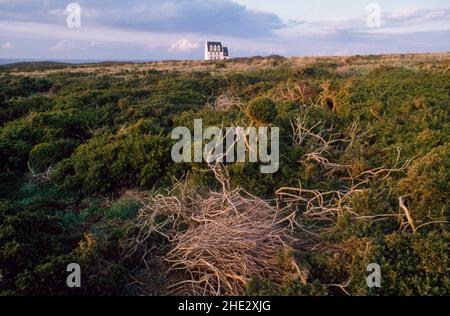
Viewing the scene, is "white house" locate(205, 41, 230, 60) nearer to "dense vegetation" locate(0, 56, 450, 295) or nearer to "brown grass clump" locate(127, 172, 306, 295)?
"dense vegetation" locate(0, 56, 450, 295)

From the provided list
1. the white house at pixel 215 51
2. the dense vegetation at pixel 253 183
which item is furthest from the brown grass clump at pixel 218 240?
the white house at pixel 215 51

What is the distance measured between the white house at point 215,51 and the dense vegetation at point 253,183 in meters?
44.6

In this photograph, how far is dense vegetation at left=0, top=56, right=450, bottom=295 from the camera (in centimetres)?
348

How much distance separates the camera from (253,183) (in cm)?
545

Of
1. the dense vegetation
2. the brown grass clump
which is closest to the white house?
the dense vegetation

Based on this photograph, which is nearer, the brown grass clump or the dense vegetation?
the dense vegetation

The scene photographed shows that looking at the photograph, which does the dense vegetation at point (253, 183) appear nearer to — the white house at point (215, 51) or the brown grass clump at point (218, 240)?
the brown grass clump at point (218, 240)

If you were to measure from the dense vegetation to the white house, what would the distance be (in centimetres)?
4463

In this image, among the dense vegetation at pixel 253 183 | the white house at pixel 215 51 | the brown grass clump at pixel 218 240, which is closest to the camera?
the dense vegetation at pixel 253 183

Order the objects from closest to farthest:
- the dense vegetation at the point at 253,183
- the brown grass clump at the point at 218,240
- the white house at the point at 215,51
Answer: the dense vegetation at the point at 253,183 → the brown grass clump at the point at 218,240 → the white house at the point at 215,51

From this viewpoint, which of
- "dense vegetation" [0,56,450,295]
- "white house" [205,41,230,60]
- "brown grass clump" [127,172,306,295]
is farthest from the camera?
"white house" [205,41,230,60]

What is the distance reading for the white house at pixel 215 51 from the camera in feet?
178

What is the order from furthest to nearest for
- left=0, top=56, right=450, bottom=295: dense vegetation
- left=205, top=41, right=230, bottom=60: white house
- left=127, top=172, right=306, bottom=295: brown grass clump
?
left=205, top=41, right=230, bottom=60: white house, left=127, top=172, right=306, bottom=295: brown grass clump, left=0, top=56, right=450, bottom=295: dense vegetation

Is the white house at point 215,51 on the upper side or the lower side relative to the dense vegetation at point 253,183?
upper
